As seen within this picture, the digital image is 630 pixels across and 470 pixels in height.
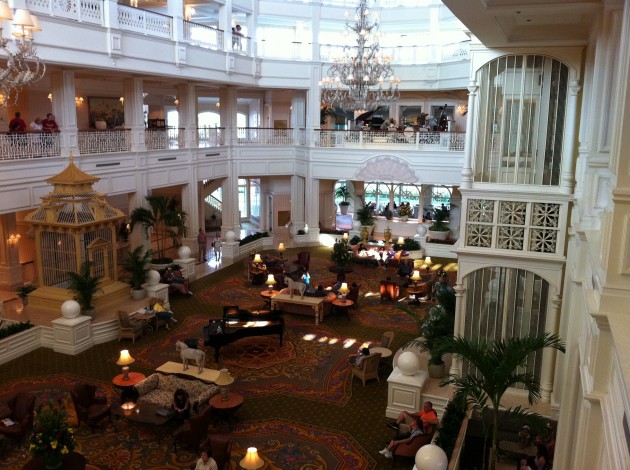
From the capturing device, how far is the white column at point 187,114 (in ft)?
69.1

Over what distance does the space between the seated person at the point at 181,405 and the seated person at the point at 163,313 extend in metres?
4.97

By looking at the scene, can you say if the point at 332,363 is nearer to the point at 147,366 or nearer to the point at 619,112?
the point at 147,366

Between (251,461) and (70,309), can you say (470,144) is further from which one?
(70,309)

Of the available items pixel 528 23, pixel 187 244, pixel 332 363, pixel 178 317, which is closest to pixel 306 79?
pixel 187 244

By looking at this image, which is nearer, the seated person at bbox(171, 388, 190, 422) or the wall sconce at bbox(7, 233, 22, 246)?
the seated person at bbox(171, 388, 190, 422)

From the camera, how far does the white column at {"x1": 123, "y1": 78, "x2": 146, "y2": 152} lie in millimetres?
18250

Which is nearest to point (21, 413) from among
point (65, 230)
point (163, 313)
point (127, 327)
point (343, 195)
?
point (127, 327)

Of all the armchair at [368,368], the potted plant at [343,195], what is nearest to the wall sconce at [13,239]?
the armchair at [368,368]

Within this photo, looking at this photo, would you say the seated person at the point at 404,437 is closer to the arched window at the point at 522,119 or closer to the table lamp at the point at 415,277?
the arched window at the point at 522,119

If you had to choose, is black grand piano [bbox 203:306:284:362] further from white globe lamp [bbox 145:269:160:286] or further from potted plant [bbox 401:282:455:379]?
potted plant [bbox 401:282:455:379]

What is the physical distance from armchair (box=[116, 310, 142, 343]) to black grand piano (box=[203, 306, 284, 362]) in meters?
1.65

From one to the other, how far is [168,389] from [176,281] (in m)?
6.94

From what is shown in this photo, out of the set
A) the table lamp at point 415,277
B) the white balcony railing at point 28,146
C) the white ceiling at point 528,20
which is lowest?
the table lamp at point 415,277

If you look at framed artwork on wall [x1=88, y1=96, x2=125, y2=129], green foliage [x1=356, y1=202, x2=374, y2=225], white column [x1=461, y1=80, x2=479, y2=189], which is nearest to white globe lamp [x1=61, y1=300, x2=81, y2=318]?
white column [x1=461, y1=80, x2=479, y2=189]
